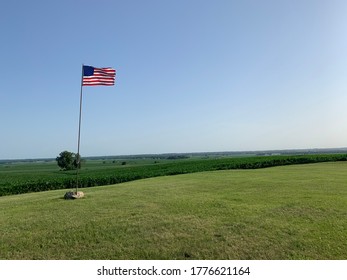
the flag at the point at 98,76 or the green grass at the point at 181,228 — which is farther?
the flag at the point at 98,76

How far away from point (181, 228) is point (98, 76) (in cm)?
783

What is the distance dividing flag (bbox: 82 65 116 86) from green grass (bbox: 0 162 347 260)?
4981mm

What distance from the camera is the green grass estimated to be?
20.6ft

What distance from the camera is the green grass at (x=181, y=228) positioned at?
6.29 m

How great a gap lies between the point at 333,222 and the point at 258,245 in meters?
2.85

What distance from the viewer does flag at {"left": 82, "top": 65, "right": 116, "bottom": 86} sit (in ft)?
40.4

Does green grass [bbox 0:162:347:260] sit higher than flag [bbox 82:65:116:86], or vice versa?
flag [bbox 82:65:116:86]

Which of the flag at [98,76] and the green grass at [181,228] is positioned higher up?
the flag at [98,76]

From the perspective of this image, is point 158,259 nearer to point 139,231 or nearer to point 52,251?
point 139,231

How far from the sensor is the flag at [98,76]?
12312 mm

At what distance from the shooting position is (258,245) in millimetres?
6469

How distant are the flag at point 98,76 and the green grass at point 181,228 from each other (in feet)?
16.3

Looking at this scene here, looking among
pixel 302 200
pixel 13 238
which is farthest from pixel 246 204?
pixel 13 238

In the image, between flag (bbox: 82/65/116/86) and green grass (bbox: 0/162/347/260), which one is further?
flag (bbox: 82/65/116/86)
